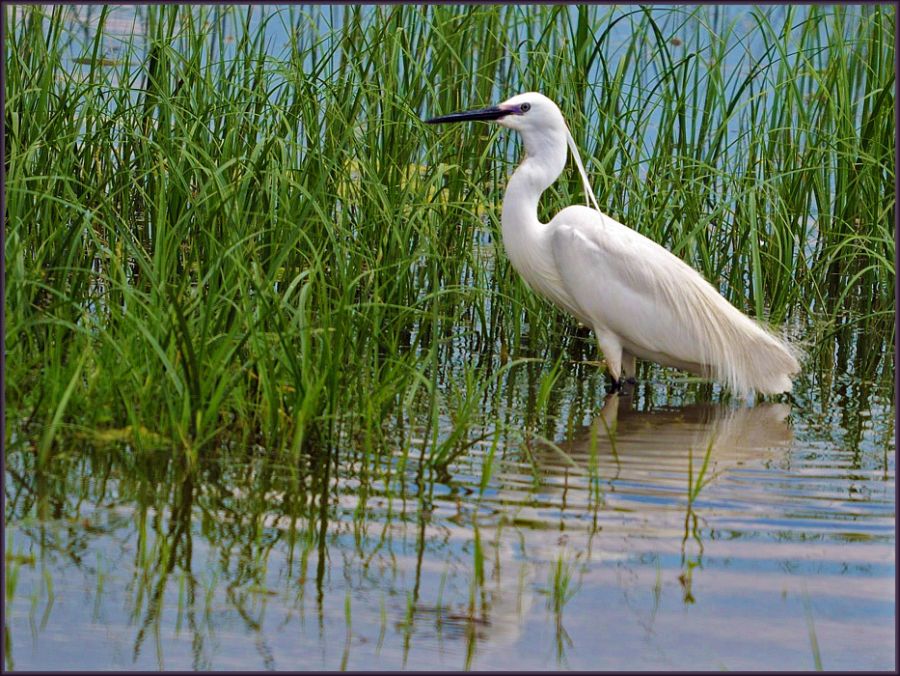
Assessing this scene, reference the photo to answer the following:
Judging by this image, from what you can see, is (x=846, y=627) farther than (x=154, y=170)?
No

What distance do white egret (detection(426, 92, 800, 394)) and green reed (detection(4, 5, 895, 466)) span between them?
189 millimetres

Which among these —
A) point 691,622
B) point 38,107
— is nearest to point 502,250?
point 38,107

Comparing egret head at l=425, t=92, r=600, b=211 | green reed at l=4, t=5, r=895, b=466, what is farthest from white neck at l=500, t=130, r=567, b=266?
green reed at l=4, t=5, r=895, b=466

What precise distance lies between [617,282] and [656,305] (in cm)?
20

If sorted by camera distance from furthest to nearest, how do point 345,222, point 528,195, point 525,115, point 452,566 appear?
Result: point 528,195 < point 525,115 < point 345,222 < point 452,566

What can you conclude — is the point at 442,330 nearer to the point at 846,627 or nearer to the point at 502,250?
the point at 502,250

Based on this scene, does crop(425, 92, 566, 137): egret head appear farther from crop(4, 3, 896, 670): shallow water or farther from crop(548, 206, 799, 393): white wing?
crop(4, 3, 896, 670): shallow water

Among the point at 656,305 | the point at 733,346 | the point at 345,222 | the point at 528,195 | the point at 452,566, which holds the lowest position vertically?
the point at 452,566

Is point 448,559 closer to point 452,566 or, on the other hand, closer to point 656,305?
point 452,566

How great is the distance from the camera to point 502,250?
6.73 meters

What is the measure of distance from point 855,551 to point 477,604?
1.17 meters

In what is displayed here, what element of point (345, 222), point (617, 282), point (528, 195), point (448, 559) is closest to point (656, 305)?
point (617, 282)

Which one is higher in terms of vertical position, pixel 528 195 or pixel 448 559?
pixel 528 195

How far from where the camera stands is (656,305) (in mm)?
5852
